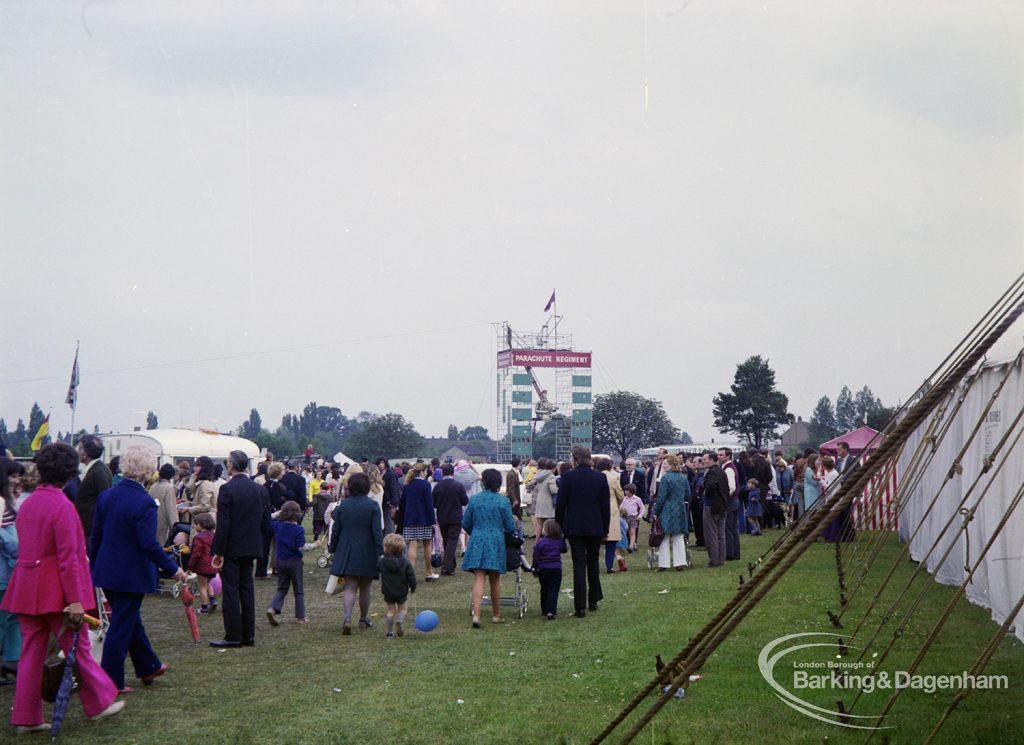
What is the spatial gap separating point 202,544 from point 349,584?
6.58ft

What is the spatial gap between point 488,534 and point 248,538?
300cm

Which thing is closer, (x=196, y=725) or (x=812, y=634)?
(x=196, y=725)

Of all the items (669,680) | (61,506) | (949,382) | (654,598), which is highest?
(949,382)

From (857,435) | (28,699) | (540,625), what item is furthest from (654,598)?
(857,435)

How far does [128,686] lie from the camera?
27.3 feet

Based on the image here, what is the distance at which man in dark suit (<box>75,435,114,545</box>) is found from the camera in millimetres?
10102

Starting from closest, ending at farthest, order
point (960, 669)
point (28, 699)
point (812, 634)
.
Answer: point (28, 699), point (960, 669), point (812, 634)

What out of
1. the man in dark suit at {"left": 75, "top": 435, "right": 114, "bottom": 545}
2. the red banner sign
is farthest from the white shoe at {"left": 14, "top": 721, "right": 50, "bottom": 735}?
the red banner sign

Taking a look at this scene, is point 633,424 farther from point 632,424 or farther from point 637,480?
point 637,480

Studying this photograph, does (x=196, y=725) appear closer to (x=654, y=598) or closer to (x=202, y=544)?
(x=202, y=544)

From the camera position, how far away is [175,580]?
46.5ft

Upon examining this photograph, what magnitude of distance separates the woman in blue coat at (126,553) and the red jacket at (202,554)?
3843 millimetres

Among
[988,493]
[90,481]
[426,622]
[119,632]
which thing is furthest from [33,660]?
[988,493]

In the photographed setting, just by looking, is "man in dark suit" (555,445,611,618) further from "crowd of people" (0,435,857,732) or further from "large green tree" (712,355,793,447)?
"large green tree" (712,355,793,447)
